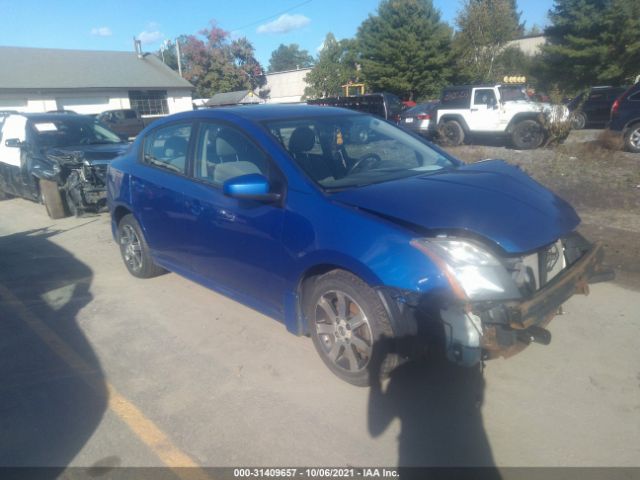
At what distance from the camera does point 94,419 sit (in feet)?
9.84

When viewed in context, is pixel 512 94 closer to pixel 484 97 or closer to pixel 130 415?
pixel 484 97

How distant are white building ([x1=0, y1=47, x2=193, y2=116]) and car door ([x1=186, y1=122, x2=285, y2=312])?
3169 cm

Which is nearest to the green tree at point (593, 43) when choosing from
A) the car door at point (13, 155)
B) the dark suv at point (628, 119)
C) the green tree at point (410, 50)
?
the green tree at point (410, 50)

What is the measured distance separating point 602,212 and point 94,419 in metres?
6.74

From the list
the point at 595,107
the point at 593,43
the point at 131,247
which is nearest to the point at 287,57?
the point at 593,43

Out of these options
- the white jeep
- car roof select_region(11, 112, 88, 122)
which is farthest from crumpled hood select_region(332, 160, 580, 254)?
the white jeep

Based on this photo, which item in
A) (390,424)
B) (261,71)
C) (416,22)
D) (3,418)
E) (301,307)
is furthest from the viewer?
(261,71)

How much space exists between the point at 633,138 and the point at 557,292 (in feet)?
34.6

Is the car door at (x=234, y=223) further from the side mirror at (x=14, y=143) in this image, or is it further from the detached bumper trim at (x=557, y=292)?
the side mirror at (x=14, y=143)

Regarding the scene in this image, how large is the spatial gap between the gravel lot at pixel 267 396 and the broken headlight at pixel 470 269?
578mm

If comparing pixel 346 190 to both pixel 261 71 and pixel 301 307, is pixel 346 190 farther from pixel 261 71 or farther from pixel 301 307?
pixel 261 71

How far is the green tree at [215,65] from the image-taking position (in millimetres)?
50656

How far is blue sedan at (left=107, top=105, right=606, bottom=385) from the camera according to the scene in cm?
266

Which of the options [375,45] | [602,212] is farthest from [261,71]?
[602,212]
